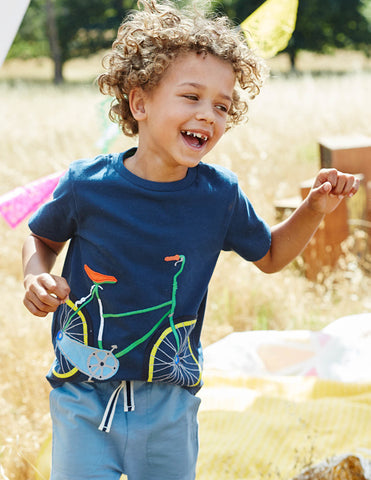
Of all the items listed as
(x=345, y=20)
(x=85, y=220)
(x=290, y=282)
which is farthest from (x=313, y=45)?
(x=85, y=220)

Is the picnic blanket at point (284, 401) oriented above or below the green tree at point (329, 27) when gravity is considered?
below

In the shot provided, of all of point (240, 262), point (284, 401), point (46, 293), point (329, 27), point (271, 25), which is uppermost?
point (329, 27)

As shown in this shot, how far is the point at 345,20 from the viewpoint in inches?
1137

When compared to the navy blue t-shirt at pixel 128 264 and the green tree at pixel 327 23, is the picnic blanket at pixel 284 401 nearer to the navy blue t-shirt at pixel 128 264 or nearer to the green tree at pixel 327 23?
the navy blue t-shirt at pixel 128 264

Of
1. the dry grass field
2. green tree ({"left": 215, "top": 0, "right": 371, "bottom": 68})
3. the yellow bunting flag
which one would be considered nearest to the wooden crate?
the dry grass field

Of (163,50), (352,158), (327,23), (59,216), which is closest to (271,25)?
(163,50)

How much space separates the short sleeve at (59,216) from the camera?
5.12 ft

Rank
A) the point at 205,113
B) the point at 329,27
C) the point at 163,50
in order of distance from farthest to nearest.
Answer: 1. the point at 329,27
2. the point at 163,50
3. the point at 205,113

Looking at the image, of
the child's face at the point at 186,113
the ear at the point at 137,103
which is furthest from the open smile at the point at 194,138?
the ear at the point at 137,103

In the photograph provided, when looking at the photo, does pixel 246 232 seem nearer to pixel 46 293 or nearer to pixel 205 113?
pixel 205 113

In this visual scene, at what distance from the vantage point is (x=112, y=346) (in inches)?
60.7

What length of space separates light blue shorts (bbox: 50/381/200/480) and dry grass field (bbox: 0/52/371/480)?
57cm

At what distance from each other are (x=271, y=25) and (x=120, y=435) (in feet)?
5.78

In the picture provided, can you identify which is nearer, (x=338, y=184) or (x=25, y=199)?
(x=338, y=184)
